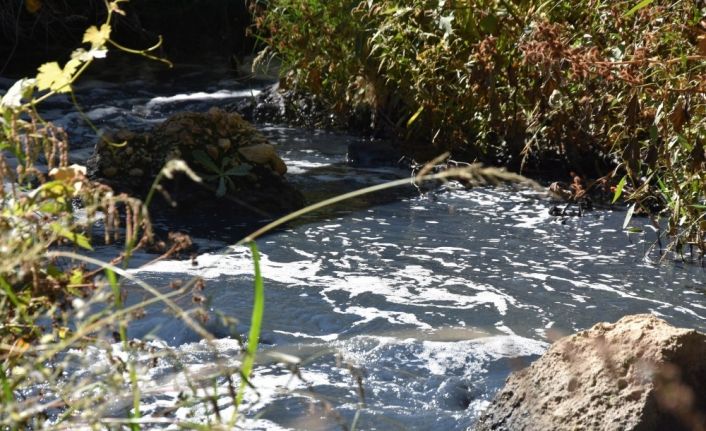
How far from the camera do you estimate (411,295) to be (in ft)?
16.3

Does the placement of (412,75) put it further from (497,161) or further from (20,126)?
(20,126)

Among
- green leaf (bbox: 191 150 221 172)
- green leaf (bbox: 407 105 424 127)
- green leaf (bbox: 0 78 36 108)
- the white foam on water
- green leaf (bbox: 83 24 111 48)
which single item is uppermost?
green leaf (bbox: 83 24 111 48)

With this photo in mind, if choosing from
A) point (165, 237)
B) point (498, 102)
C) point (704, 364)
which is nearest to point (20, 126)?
point (704, 364)

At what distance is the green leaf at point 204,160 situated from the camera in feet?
21.7

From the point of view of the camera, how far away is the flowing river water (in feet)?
12.3

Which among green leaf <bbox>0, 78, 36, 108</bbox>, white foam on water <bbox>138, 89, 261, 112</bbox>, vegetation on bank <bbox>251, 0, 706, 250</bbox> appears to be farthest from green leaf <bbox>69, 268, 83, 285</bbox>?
white foam on water <bbox>138, 89, 261, 112</bbox>

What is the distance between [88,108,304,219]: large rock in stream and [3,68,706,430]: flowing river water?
0.24 metres

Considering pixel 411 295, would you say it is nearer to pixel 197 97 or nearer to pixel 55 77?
pixel 55 77

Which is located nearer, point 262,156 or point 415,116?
point 262,156

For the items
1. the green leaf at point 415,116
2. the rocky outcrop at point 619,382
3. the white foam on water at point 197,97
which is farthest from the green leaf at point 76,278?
the white foam on water at point 197,97

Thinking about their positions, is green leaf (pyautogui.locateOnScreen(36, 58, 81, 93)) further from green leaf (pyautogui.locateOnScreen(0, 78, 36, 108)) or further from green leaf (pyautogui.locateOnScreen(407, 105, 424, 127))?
green leaf (pyautogui.locateOnScreen(407, 105, 424, 127))

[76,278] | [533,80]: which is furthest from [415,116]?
[76,278]

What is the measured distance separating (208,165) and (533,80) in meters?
2.21

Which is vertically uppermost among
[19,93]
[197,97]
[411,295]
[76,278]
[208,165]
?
[19,93]
